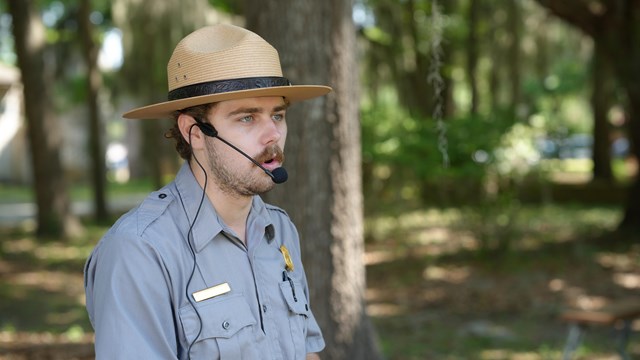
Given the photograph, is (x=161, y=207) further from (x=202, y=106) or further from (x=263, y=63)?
(x=263, y=63)

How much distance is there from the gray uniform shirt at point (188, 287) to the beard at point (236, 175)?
0.08 metres

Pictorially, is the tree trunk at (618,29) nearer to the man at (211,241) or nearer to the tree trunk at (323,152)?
the tree trunk at (323,152)

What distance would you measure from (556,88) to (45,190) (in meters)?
10.5

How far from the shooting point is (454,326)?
8.60 metres

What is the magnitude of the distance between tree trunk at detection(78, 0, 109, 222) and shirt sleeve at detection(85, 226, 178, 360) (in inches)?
610

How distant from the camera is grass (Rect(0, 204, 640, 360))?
25.5 ft

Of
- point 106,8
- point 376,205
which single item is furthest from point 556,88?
point 106,8

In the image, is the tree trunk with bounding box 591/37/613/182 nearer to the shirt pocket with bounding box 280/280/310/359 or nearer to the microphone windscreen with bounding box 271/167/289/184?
the shirt pocket with bounding box 280/280/310/359

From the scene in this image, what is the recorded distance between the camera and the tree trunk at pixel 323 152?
16.5ft

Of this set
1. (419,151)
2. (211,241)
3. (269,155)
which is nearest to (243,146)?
(269,155)

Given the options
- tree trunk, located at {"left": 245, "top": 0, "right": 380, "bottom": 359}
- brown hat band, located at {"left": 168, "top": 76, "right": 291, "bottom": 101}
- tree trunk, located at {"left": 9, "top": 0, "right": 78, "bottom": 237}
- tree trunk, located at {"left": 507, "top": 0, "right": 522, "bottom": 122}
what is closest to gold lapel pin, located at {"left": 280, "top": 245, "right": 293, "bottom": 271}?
brown hat band, located at {"left": 168, "top": 76, "right": 291, "bottom": 101}

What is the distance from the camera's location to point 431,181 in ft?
49.5

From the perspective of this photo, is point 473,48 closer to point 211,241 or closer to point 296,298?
point 296,298

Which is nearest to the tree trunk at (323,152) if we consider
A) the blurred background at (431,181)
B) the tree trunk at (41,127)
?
the blurred background at (431,181)
